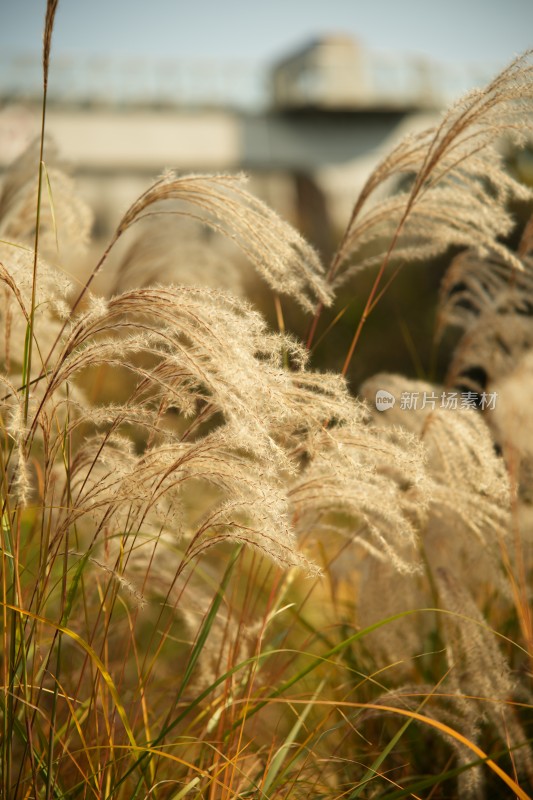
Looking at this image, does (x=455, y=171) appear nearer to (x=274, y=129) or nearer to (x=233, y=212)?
(x=233, y=212)

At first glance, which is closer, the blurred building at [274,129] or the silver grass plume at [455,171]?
the silver grass plume at [455,171]

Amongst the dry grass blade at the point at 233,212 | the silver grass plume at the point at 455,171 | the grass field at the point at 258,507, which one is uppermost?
the silver grass plume at the point at 455,171

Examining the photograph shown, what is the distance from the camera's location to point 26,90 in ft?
56.4

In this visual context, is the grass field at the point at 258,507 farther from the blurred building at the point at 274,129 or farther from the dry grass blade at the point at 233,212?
the blurred building at the point at 274,129

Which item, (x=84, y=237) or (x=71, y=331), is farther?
(x=84, y=237)

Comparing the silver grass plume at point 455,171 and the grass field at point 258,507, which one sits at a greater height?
the silver grass plume at point 455,171

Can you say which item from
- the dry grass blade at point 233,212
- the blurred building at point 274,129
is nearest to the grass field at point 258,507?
the dry grass blade at point 233,212

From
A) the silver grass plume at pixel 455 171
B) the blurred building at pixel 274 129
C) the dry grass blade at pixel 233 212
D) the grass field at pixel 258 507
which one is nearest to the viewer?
the grass field at pixel 258 507

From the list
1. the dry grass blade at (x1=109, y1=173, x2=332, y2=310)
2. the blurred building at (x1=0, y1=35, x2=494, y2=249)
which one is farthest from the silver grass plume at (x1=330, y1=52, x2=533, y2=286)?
the blurred building at (x1=0, y1=35, x2=494, y2=249)

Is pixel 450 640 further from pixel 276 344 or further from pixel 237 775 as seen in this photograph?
pixel 276 344

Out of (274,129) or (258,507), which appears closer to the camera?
(258,507)

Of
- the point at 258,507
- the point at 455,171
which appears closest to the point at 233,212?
the point at 258,507

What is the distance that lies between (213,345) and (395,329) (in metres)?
6.38

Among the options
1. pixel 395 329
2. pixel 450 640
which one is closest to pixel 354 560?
pixel 450 640
